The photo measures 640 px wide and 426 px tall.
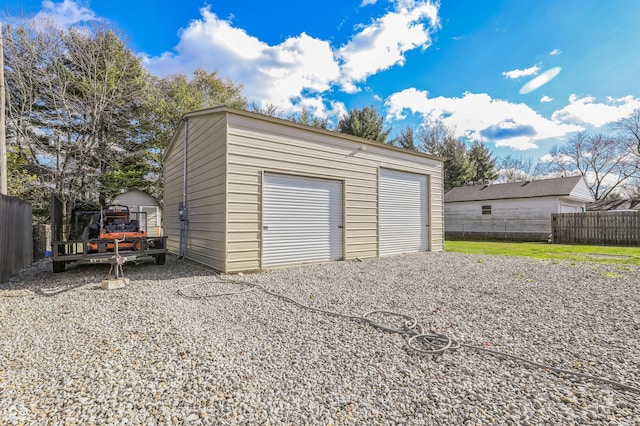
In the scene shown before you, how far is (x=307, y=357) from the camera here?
249 cm

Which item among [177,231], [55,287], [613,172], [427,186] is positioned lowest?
[55,287]

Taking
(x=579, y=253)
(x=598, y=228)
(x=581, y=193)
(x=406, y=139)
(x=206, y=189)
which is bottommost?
(x=579, y=253)

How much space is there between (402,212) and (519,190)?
1278 centimetres

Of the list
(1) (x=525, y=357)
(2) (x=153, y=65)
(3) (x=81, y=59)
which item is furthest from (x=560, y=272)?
(2) (x=153, y=65)

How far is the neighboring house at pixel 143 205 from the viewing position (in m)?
15.6

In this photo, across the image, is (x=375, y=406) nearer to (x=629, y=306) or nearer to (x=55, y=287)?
(x=629, y=306)

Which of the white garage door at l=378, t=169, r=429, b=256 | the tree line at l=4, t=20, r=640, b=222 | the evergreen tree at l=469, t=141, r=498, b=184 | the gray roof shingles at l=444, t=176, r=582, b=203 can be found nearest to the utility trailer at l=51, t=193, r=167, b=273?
the white garage door at l=378, t=169, r=429, b=256

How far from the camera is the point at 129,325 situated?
321 centimetres

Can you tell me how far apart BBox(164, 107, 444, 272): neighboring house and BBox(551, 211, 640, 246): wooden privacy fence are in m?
9.82

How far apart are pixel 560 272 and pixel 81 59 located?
20.8m

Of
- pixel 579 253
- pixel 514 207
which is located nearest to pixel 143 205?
pixel 579 253

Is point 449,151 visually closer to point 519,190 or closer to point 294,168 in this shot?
point 519,190

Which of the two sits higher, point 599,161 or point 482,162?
point 599,161

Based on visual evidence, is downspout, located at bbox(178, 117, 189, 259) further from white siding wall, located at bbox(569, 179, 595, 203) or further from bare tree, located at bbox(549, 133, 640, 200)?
bare tree, located at bbox(549, 133, 640, 200)
